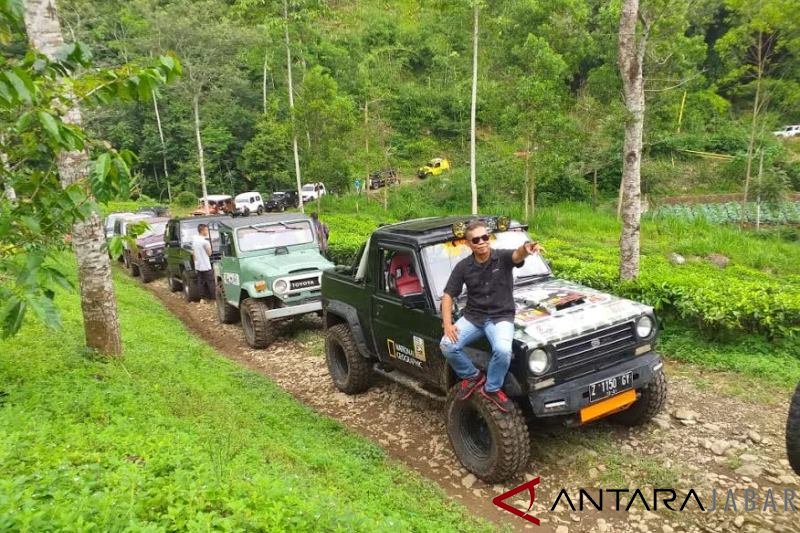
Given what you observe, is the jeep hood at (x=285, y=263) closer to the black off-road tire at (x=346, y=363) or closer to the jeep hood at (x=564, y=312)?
the black off-road tire at (x=346, y=363)

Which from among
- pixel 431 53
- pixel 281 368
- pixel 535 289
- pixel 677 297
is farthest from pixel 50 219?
pixel 431 53

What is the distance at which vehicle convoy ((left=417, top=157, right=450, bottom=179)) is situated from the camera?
Answer: 3847cm

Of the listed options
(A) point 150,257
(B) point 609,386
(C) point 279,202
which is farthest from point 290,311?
(C) point 279,202

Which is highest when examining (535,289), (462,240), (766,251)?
(462,240)

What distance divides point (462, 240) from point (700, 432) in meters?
2.81

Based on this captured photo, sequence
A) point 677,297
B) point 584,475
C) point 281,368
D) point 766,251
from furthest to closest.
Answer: point 766,251 → point 281,368 → point 677,297 → point 584,475

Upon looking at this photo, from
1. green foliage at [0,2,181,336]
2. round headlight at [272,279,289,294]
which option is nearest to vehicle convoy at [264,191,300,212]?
round headlight at [272,279,289,294]

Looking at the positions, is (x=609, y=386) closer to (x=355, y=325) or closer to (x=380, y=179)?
(x=355, y=325)

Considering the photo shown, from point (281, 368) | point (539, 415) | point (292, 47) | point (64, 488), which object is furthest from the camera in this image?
point (292, 47)

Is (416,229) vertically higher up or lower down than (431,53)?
lower down

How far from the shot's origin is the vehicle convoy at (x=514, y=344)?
170 inches

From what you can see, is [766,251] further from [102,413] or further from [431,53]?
[431,53]

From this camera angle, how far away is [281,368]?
8.00 meters

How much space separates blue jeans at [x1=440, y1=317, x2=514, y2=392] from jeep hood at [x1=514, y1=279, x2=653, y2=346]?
16cm
